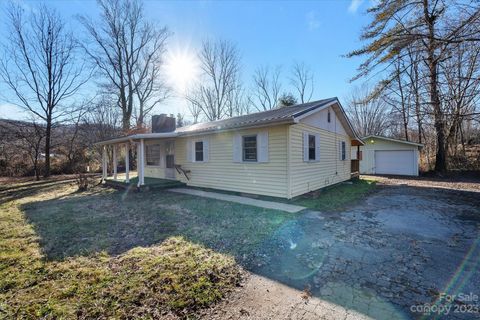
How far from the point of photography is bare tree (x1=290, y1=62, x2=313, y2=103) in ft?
90.1

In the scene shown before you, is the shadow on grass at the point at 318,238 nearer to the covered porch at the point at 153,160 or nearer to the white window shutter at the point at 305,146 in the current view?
the white window shutter at the point at 305,146

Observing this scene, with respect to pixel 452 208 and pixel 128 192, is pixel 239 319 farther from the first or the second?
pixel 128 192

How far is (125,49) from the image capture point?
65.7ft

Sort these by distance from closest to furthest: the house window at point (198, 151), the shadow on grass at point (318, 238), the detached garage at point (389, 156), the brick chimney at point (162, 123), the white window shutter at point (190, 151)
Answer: the shadow on grass at point (318, 238)
the house window at point (198, 151)
the white window shutter at point (190, 151)
the brick chimney at point (162, 123)
the detached garage at point (389, 156)

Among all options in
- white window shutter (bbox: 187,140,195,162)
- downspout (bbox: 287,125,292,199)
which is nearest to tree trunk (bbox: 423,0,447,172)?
downspout (bbox: 287,125,292,199)

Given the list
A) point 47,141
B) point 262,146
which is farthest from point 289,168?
point 47,141

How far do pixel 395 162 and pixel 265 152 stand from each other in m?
14.7

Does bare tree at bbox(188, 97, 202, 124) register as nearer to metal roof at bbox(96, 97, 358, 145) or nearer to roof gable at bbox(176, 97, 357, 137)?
metal roof at bbox(96, 97, 358, 145)

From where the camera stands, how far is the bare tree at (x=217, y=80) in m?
25.2

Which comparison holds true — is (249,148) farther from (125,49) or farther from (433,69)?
(125,49)

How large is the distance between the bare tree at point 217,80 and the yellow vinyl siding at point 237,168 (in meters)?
16.4

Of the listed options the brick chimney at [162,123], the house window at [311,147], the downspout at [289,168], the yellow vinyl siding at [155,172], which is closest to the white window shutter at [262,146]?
the downspout at [289,168]

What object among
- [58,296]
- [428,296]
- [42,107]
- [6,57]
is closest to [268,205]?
[428,296]

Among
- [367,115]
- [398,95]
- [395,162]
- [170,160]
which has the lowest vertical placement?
[395,162]
